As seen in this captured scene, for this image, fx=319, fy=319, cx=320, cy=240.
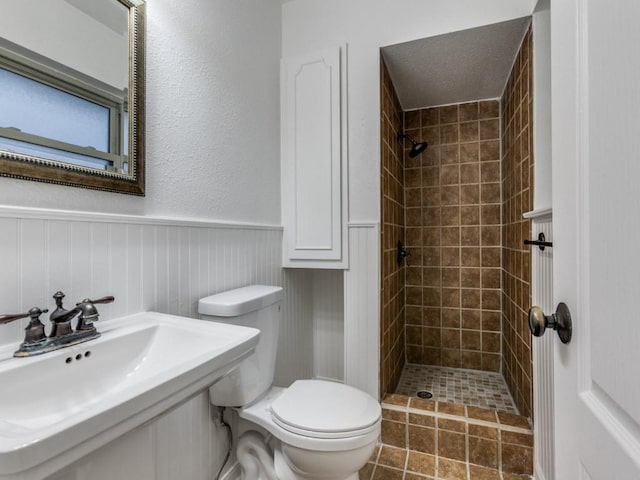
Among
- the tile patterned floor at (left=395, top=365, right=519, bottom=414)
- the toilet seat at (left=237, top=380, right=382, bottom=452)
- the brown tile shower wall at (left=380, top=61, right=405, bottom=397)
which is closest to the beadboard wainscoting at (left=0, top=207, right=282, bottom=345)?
the toilet seat at (left=237, top=380, right=382, bottom=452)

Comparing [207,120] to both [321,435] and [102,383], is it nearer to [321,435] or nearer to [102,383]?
[102,383]

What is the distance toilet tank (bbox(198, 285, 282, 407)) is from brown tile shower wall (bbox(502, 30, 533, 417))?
4.01 feet

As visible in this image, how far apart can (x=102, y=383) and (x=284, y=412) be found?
66cm

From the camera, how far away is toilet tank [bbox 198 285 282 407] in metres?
1.22

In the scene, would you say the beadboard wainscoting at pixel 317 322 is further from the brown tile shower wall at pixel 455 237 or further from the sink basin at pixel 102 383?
the sink basin at pixel 102 383

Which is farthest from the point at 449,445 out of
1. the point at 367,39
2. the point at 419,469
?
the point at 367,39

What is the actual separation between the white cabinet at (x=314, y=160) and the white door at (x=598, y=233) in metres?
1.29

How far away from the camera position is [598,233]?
16.5 inches

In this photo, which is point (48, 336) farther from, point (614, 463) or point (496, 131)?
point (496, 131)

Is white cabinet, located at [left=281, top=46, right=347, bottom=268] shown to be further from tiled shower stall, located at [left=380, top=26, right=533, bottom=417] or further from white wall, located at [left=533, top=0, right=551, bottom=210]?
white wall, located at [left=533, top=0, right=551, bottom=210]

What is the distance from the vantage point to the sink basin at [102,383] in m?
0.43

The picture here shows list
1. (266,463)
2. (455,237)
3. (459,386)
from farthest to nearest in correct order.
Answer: (455,237) → (459,386) → (266,463)

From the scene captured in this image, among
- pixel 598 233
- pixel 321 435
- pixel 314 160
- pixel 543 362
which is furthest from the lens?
pixel 314 160

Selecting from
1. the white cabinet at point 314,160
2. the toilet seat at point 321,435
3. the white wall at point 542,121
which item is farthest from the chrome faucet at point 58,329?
the white wall at point 542,121
